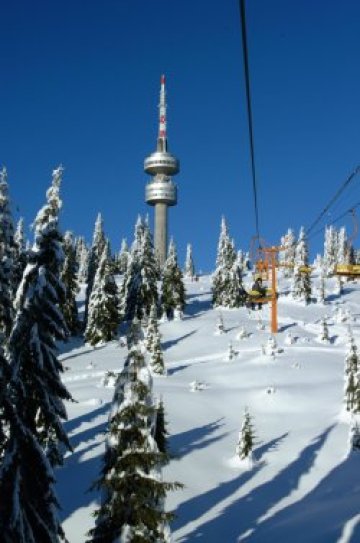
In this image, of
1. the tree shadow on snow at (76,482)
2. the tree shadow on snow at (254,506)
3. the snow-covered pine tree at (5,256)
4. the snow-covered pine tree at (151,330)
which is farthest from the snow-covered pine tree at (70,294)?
the snow-covered pine tree at (5,256)

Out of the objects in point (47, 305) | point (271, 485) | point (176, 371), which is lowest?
point (271, 485)

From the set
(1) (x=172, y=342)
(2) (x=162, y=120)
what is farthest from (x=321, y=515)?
(2) (x=162, y=120)

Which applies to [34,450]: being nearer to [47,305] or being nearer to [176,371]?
[47,305]

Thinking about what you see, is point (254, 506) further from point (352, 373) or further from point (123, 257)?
point (123, 257)

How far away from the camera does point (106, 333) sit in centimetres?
7869

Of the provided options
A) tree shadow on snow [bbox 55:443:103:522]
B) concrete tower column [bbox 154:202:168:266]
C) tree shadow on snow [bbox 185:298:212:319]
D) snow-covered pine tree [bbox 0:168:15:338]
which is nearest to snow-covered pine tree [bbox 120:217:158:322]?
tree shadow on snow [bbox 185:298:212:319]

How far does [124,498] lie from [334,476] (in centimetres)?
2713

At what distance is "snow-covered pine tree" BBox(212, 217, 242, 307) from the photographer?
336 ft

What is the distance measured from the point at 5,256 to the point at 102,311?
54624 mm

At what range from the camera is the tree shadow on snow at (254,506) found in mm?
31734

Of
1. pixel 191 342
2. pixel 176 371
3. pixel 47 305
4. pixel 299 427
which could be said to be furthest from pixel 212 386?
pixel 47 305

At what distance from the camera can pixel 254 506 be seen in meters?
35.9

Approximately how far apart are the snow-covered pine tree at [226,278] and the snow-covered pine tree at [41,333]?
3225 inches

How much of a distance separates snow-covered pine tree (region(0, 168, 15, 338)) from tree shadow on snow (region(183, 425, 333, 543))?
14.6 m
